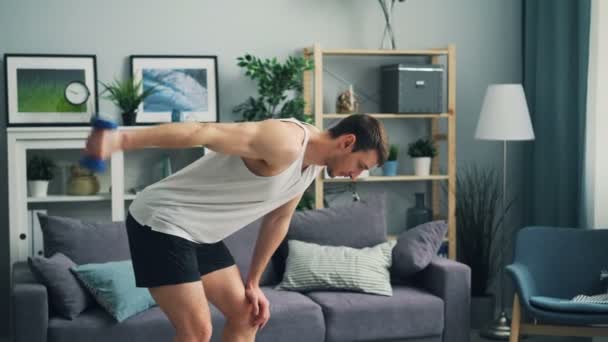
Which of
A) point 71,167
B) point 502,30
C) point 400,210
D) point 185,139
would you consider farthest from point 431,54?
point 185,139

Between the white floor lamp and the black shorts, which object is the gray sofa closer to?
the white floor lamp

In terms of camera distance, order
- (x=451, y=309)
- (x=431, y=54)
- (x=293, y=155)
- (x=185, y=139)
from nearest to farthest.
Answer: (x=185, y=139) → (x=293, y=155) → (x=451, y=309) → (x=431, y=54)

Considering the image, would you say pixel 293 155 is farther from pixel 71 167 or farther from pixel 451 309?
pixel 71 167

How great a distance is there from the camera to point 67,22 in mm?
4629

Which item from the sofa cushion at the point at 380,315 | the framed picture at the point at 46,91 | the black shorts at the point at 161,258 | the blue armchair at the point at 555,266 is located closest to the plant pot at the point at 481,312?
the blue armchair at the point at 555,266

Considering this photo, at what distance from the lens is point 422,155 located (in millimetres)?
4973

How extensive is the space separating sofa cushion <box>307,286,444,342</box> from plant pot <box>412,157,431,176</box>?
1.12m

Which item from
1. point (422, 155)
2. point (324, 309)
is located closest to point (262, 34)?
point (422, 155)

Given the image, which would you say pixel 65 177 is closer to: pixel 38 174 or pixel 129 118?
pixel 38 174

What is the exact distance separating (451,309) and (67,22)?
Answer: 262cm

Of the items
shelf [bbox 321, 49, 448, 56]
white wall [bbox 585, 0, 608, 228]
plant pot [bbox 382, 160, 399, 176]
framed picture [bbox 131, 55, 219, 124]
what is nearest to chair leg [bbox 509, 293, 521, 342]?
white wall [bbox 585, 0, 608, 228]

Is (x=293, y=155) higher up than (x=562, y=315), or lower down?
higher up

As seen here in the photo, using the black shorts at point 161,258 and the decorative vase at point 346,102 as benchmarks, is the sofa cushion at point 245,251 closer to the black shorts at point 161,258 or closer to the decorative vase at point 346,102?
the decorative vase at point 346,102

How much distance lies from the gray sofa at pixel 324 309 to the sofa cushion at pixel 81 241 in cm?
19
